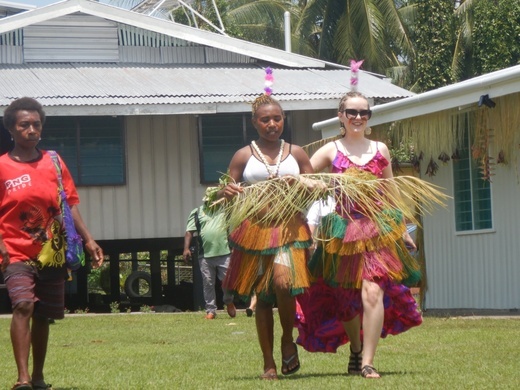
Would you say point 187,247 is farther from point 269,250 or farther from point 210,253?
point 269,250

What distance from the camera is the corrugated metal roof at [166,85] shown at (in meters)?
18.5

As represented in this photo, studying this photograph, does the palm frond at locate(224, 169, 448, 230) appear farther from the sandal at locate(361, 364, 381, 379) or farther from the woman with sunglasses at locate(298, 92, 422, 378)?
the sandal at locate(361, 364, 381, 379)

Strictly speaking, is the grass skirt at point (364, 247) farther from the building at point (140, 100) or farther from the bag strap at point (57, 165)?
the building at point (140, 100)

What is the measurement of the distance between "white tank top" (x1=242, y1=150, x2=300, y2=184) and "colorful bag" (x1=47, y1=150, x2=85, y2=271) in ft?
3.83

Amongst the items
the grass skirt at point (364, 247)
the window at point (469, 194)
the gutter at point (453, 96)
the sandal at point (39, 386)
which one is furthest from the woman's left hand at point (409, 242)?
the window at point (469, 194)

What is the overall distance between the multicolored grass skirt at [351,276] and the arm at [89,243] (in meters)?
1.44

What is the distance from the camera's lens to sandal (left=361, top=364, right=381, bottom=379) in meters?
7.35

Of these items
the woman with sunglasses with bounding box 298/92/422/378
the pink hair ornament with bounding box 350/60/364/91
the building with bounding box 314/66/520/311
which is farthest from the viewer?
the building with bounding box 314/66/520/311

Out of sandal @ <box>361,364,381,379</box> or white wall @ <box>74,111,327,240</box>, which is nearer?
sandal @ <box>361,364,381,379</box>

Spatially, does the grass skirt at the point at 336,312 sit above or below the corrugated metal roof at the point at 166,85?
below

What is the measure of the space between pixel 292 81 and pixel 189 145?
6.73 feet

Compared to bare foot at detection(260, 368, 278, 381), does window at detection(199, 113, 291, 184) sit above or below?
above

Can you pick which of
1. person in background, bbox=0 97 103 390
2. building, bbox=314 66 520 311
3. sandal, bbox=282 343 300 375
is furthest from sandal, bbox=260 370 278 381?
building, bbox=314 66 520 311

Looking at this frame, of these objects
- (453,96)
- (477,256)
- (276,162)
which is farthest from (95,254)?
(477,256)
